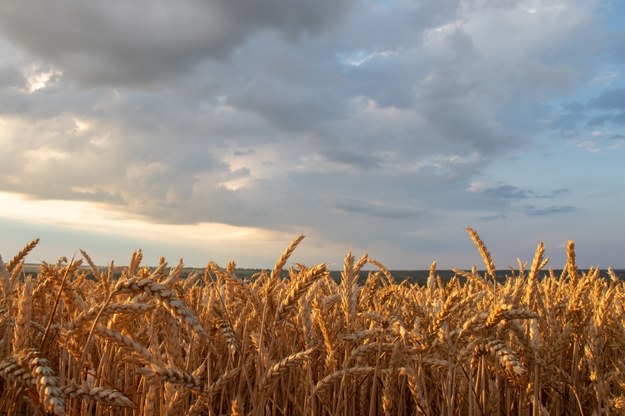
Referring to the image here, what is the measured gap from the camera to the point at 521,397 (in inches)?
143

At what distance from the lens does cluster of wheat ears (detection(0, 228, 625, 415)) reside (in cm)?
253

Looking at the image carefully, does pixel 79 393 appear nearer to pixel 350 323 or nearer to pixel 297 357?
pixel 297 357

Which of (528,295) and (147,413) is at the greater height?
(528,295)

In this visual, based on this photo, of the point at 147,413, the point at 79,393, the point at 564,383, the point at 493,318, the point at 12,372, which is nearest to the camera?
the point at 12,372

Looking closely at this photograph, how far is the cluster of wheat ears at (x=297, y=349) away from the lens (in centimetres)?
253

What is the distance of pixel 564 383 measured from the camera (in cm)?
395

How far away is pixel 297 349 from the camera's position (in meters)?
4.64

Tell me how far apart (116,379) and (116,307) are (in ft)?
5.83

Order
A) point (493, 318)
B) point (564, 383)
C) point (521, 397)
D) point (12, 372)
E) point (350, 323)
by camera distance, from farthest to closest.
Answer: point (564, 383) < point (521, 397) < point (350, 323) < point (493, 318) < point (12, 372)

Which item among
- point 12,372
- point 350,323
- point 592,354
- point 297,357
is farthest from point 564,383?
point 12,372

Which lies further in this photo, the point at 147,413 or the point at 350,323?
the point at 350,323

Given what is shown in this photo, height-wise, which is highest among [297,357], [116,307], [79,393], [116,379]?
[116,307]

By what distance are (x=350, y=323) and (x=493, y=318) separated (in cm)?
106

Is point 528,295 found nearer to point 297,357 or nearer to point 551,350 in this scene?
point 551,350
